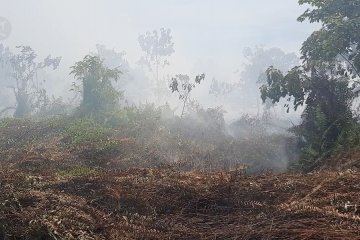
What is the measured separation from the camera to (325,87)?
11.9 m

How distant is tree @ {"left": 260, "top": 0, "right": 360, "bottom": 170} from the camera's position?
33.6 feet

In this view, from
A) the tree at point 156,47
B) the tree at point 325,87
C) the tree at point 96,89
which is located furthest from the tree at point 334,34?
the tree at point 156,47

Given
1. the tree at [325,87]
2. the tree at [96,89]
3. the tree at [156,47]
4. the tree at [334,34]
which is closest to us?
the tree at [325,87]

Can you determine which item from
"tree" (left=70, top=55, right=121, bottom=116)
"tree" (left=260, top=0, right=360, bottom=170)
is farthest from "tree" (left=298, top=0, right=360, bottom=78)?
"tree" (left=70, top=55, right=121, bottom=116)

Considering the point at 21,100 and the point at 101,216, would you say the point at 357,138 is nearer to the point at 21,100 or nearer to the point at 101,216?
the point at 101,216

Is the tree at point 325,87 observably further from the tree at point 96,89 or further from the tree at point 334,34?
the tree at point 96,89

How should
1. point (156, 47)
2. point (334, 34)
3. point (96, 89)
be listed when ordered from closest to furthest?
point (334, 34)
point (96, 89)
point (156, 47)

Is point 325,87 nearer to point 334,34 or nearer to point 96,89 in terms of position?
point 334,34

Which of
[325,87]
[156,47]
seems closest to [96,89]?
[325,87]

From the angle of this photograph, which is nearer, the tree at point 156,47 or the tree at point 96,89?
the tree at point 96,89

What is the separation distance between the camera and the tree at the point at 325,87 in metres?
10.2

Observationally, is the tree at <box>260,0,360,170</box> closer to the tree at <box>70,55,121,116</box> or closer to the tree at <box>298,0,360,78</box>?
the tree at <box>298,0,360,78</box>

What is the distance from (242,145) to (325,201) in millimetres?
12115

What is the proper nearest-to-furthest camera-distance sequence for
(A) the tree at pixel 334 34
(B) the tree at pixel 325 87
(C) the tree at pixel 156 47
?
1. (B) the tree at pixel 325 87
2. (A) the tree at pixel 334 34
3. (C) the tree at pixel 156 47
